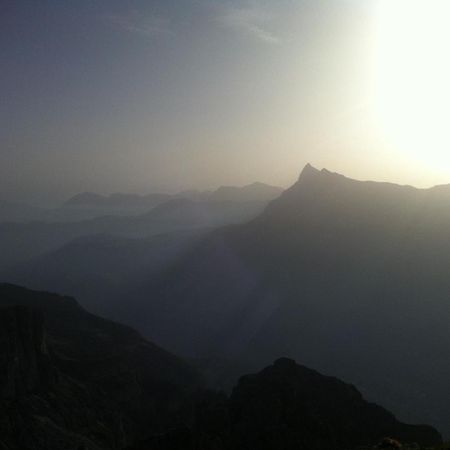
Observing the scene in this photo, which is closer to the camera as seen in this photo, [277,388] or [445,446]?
[445,446]

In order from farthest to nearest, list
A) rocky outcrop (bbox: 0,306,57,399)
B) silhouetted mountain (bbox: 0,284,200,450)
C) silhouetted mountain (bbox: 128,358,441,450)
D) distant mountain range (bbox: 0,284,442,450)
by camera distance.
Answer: rocky outcrop (bbox: 0,306,57,399) < silhouetted mountain (bbox: 0,284,200,450) < distant mountain range (bbox: 0,284,442,450) < silhouetted mountain (bbox: 128,358,441,450)

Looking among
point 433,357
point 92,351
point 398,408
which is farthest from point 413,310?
point 92,351

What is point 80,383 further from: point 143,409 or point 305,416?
point 305,416

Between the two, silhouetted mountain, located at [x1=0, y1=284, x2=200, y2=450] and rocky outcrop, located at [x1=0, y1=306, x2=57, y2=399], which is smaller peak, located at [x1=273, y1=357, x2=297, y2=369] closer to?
silhouetted mountain, located at [x1=0, y1=284, x2=200, y2=450]

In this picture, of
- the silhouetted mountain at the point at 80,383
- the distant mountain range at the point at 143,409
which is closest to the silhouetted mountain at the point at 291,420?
the distant mountain range at the point at 143,409

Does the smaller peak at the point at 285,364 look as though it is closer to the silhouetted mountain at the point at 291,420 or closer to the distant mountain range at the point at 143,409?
the silhouetted mountain at the point at 291,420

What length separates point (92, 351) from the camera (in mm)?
107188

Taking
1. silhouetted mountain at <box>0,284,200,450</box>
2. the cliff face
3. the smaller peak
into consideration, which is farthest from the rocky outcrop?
the smaller peak

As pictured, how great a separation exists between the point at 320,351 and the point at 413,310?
42.8m

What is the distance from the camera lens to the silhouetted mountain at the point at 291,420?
59.9 m

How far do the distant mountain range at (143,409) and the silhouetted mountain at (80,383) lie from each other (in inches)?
7.7

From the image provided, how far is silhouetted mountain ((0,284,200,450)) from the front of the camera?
6738 cm

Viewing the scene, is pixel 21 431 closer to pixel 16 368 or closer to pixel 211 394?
pixel 16 368

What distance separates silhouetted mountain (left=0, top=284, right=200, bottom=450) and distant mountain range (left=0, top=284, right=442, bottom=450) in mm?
196
